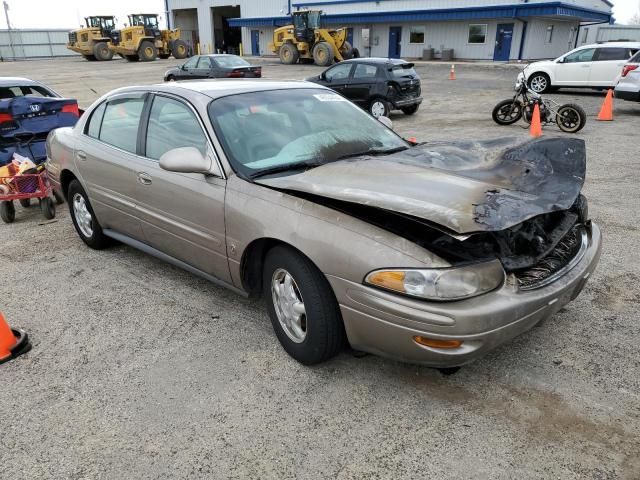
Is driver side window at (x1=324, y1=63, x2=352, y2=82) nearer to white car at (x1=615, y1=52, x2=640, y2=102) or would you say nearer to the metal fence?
white car at (x1=615, y1=52, x2=640, y2=102)

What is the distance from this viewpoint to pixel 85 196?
4727mm

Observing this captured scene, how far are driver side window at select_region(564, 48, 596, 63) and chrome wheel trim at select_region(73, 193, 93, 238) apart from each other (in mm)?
16685

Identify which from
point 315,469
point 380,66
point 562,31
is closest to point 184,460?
point 315,469

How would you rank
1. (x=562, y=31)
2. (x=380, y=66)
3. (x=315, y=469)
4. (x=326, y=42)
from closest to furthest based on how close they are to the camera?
(x=315, y=469) → (x=380, y=66) → (x=326, y=42) → (x=562, y=31)

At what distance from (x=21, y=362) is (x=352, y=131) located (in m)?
2.70

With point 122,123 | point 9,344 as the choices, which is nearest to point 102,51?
point 122,123

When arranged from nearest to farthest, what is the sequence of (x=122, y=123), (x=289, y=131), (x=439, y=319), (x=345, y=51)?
1. (x=439, y=319)
2. (x=289, y=131)
3. (x=122, y=123)
4. (x=345, y=51)

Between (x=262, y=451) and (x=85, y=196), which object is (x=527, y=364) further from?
(x=85, y=196)

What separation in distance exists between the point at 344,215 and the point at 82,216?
10.8ft

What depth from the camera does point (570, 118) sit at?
35.4ft

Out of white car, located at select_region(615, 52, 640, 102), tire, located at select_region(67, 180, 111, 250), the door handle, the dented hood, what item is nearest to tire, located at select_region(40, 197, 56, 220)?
tire, located at select_region(67, 180, 111, 250)

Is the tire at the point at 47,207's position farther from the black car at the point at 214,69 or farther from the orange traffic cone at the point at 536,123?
the black car at the point at 214,69

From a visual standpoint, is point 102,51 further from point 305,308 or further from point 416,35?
point 305,308

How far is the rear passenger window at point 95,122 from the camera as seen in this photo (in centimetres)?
456
